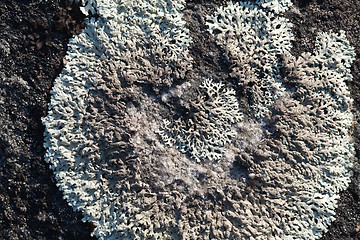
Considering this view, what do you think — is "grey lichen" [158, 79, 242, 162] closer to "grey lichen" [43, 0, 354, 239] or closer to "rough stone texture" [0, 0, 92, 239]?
"grey lichen" [43, 0, 354, 239]

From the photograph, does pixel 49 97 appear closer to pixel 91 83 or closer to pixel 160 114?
pixel 91 83

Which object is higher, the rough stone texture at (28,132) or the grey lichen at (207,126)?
the grey lichen at (207,126)

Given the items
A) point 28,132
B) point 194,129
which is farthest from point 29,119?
point 194,129

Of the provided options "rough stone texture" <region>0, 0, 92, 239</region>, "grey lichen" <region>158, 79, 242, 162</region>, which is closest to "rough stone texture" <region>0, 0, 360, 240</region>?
"rough stone texture" <region>0, 0, 92, 239</region>

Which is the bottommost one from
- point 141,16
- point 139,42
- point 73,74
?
point 73,74

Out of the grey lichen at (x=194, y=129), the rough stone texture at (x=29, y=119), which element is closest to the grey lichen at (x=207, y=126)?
the grey lichen at (x=194, y=129)

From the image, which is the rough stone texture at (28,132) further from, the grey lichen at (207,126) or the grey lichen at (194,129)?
the grey lichen at (207,126)

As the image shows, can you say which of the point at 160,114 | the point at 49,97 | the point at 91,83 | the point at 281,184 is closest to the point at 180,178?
the point at 160,114

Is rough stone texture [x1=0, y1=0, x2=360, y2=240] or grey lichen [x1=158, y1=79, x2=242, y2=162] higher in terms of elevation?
grey lichen [x1=158, y1=79, x2=242, y2=162]
